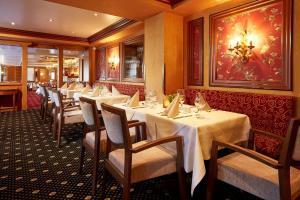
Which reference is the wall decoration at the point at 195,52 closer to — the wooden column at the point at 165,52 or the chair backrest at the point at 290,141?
the wooden column at the point at 165,52

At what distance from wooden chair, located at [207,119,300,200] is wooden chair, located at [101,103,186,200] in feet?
1.05

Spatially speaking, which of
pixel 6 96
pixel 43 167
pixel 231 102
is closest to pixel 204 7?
pixel 231 102

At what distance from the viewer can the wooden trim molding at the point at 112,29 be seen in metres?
5.48

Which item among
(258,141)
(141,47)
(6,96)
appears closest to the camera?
(258,141)

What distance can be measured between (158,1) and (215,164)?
3.00m

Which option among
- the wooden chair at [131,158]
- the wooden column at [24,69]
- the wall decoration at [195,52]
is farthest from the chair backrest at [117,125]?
the wooden column at [24,69]

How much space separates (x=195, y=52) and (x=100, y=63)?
5.14m

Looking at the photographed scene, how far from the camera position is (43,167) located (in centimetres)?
273

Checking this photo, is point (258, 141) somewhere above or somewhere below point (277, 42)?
below

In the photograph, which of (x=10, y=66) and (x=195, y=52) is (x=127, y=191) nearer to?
(x=195, y=52)

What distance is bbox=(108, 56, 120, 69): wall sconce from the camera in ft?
23.3

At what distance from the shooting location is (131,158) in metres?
1.60

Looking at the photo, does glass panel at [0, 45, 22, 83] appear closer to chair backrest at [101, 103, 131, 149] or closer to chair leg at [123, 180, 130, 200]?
chair backrest at [101, 103, 131, 149]

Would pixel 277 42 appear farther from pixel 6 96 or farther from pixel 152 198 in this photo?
pixel 6 96
